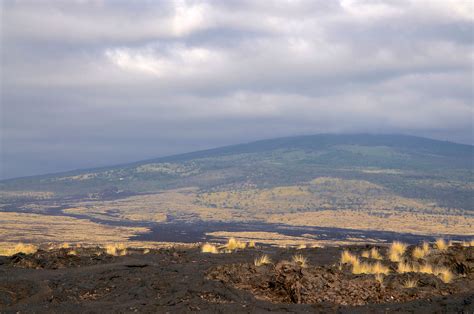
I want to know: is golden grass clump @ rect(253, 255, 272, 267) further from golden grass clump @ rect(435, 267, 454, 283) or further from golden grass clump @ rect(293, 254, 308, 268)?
golden grass clump @ rect(435, 267, 454, 283)

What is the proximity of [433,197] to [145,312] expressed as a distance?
14686 centimetres

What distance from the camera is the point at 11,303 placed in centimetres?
1719

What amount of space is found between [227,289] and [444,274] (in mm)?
8163

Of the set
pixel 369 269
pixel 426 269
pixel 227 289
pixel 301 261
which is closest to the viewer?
pixel 227 289

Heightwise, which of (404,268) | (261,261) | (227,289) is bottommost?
(404,268)

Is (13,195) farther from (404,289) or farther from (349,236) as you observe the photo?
(404,289)

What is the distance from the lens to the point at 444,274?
20.0 meters

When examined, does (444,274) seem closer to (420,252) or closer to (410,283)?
(410,283)

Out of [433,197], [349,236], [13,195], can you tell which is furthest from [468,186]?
Answer: [13,195]

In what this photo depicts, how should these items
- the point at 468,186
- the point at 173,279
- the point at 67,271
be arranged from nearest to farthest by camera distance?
the point at 173,279, the point at 67,271, the point at 468,186

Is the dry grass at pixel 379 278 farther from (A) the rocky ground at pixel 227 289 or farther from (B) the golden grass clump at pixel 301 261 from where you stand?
(B) the golden grass clump at pixel 301 261

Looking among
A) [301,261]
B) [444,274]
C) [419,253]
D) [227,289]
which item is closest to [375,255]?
[419,253]

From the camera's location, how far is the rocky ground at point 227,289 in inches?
613

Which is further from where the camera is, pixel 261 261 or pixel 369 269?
pixel 261 261
